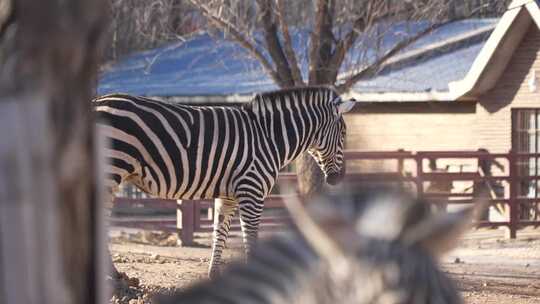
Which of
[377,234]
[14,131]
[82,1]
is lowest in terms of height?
[377,234]

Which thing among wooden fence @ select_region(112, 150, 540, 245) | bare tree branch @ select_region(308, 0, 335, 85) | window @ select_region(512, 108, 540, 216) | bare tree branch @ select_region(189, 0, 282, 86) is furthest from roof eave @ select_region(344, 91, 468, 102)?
bare tree branch @ select_region(189, 0, 282, 86)

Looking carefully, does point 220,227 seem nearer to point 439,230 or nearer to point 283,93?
point 283,93

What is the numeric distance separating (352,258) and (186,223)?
1485 centimetres

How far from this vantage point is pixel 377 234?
149cm

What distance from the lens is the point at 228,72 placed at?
83.2 feet

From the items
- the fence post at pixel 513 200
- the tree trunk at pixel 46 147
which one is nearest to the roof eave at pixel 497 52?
the fence post at pixel 513 200

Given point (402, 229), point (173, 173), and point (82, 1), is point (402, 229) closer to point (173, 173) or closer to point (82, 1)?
point (82, 1)

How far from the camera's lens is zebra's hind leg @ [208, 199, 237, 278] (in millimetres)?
10414

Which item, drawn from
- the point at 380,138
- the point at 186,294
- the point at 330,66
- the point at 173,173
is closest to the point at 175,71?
the point at 380,138

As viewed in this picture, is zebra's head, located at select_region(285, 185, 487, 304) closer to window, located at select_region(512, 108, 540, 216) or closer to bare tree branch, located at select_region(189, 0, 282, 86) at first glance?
bare tree branch, located at select_region(189, 0, 282, 86)

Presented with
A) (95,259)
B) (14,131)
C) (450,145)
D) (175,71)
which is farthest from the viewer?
(175,71)

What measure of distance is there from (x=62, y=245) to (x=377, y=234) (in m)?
0.43

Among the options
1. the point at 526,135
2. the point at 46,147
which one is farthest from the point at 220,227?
the point at 526,135

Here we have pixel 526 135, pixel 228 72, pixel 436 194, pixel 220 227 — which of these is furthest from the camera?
pixel 228 72
